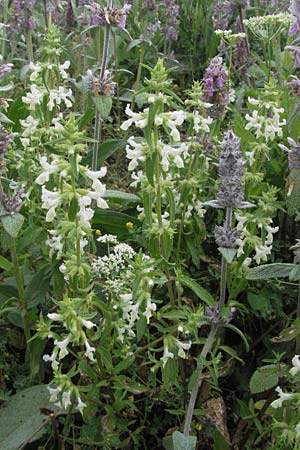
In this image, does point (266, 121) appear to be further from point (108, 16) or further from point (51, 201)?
point (51, 201)

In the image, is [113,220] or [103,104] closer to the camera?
[103,104]

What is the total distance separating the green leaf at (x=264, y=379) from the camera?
7.36 feet

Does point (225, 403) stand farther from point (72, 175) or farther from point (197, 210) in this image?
point (72, 175)

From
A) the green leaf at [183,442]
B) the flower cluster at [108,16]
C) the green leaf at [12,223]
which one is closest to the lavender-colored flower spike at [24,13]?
the flower cluster at [108,16]

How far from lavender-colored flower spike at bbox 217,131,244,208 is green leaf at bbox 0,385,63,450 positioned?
924 millimetres

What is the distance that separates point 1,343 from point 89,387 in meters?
0.56

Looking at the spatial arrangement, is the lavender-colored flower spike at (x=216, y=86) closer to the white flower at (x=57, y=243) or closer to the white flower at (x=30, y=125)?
the white flower at (x=30, y=125)

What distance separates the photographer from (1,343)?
2.58 metres

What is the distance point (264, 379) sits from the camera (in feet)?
7.40

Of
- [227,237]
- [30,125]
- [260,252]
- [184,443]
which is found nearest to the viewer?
[184,443]

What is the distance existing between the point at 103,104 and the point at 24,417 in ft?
3.77

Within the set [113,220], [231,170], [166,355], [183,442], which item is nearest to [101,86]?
[113,220]

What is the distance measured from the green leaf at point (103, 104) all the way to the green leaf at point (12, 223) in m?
0.56

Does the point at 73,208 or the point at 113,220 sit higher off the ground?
the point at 73,208
